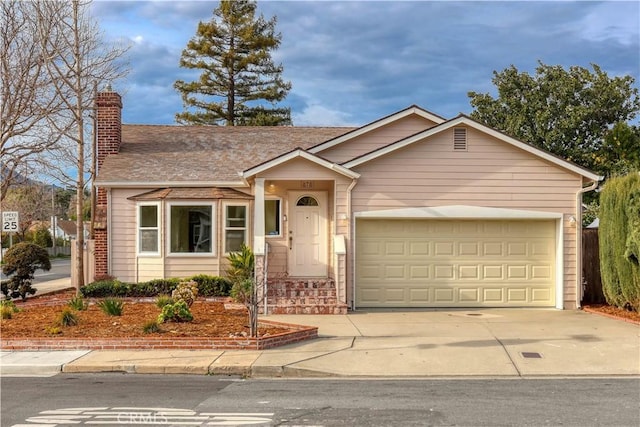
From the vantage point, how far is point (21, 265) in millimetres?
16578

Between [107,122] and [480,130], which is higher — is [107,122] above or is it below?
above

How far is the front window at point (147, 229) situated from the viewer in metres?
17.6

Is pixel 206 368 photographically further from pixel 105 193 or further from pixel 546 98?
pixel 546 98

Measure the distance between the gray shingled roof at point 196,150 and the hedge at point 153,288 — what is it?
2.95 m

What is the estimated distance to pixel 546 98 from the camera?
31.2 m

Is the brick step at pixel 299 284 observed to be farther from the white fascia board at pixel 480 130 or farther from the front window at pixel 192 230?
the white fascia board at pixel 480 130

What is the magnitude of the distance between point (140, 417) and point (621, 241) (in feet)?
40.2

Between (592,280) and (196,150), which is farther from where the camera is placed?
(196,150)

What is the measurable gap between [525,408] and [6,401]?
6.15 meters

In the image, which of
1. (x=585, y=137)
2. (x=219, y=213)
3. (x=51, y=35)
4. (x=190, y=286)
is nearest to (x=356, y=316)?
(x=190, y=286)

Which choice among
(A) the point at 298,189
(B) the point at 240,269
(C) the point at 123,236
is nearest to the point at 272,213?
(A) the point at 298,189

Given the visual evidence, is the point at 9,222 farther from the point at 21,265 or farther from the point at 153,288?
the point at 153,288

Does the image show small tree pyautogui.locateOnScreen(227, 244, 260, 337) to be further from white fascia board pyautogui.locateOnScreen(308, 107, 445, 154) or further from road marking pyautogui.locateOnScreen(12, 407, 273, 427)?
road marking pyautogui.locateOnScreen(12, 407, 273, 427)

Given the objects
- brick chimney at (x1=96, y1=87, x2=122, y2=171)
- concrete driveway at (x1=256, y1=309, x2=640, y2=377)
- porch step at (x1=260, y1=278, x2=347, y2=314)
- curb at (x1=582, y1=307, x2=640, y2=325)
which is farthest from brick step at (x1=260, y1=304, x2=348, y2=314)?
brick chimney at (x1=96, y1=87, x2=122, y2=171)
